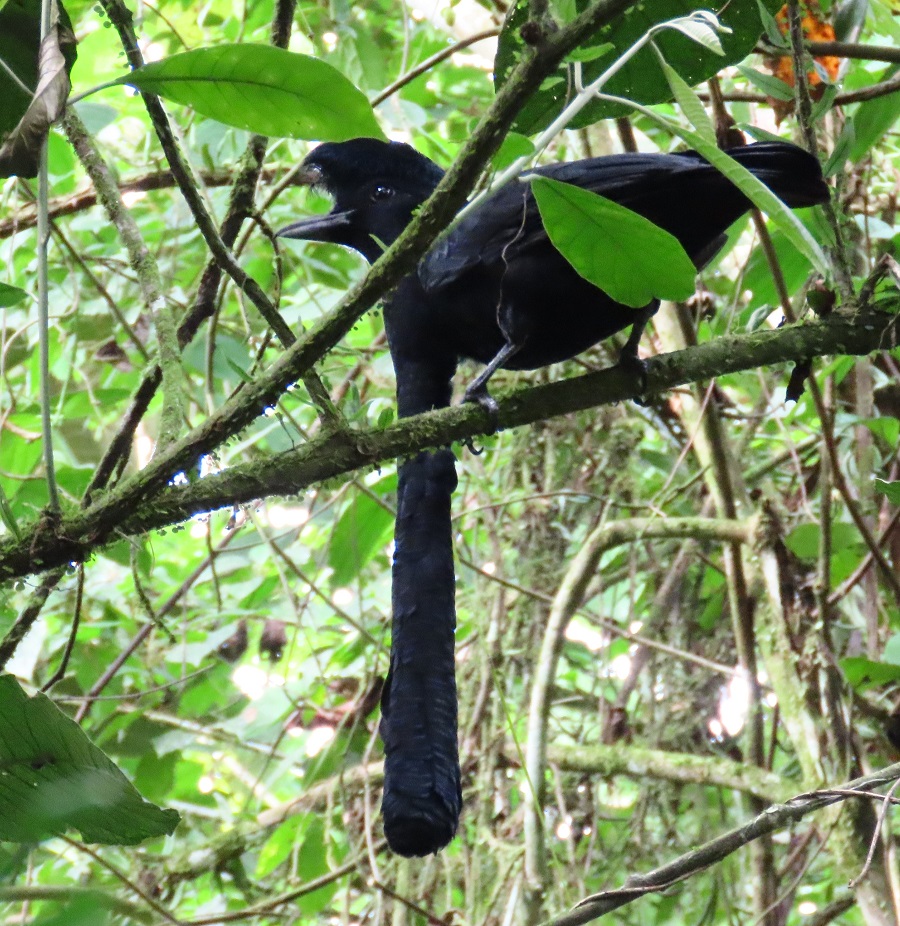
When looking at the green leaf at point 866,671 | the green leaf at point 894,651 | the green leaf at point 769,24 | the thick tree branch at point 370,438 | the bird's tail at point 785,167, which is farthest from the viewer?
the green leaf at point 866,671

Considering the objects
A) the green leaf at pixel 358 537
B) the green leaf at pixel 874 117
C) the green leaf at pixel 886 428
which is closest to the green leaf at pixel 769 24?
the green leaf at pixel 874 117

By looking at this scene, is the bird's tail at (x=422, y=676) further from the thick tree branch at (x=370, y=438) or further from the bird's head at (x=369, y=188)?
the bird's head at (x=369, y=188)

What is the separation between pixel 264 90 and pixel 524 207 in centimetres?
66

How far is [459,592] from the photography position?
3.48m

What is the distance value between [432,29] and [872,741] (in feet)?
7.78

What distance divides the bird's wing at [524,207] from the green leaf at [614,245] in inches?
17.7

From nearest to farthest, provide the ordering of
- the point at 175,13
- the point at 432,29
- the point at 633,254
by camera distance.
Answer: the point at 633,254
the point at 432,29
the point at 175,13

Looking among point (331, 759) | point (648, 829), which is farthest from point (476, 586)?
point (648, 829)

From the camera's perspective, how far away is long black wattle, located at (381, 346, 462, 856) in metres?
1.62

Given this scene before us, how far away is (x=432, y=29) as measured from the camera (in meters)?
3.18

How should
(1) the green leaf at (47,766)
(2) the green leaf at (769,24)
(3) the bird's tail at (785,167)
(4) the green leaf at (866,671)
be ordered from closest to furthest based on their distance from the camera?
(1) the green leaf at (47,766), (2) the green leaf at (769,24), (3) the bird's tail at (785,167), (4) the green leaf at (866,671)

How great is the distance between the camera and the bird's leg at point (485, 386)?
61.8 inches

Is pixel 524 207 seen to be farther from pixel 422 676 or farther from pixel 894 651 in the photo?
pixel 894 651

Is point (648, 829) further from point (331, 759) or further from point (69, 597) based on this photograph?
point (69, 597)
